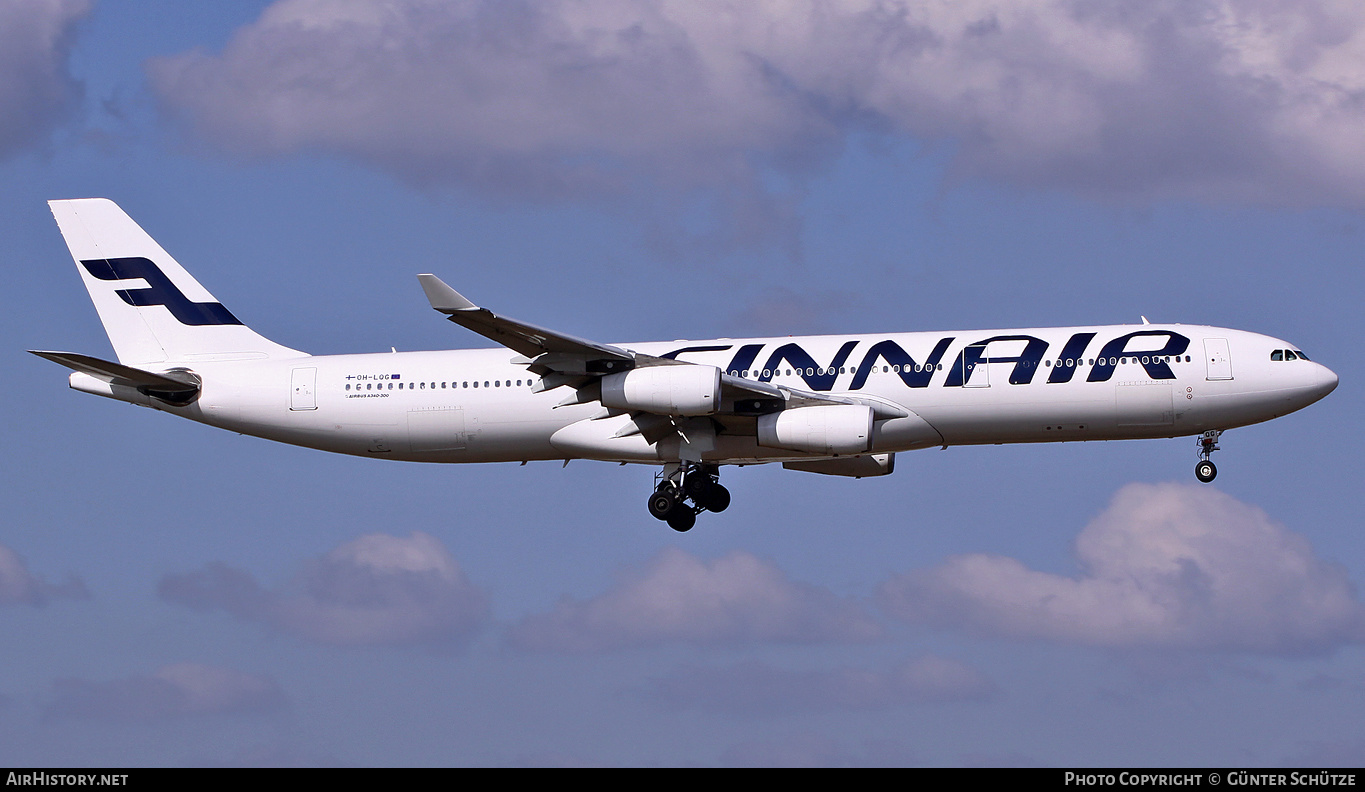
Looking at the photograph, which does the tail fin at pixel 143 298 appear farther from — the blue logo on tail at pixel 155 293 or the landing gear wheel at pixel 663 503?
the landing gear wheel at pixel 663 503

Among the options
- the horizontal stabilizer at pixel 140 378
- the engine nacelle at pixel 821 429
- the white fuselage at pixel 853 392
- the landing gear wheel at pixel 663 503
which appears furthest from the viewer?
the landing gear wheel at pixel 663 503

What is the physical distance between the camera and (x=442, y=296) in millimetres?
37406

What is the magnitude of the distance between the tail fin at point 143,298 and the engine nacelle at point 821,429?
15.2 m

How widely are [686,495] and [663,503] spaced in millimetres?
748

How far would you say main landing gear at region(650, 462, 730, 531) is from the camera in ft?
149

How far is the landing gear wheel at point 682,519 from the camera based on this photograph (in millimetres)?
45844

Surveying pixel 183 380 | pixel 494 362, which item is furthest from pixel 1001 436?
pixel 183 380

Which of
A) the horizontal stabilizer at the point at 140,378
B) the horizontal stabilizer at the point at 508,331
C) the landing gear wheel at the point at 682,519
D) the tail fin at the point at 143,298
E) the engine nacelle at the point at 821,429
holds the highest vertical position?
the tail fin at the point at 143,298

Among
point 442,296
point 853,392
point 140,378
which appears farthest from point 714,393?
point 140,378

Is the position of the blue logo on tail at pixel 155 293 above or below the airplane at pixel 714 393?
above

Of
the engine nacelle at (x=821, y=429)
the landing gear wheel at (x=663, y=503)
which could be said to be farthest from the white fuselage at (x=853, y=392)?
the landing gear wheel at (x=663, y=503)

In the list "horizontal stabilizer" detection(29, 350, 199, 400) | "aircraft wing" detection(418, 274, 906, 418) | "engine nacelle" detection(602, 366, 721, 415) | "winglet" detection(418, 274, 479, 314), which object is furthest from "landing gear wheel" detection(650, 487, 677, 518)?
"horizontal stabilizer" detection(29, 350, 199, 400)
